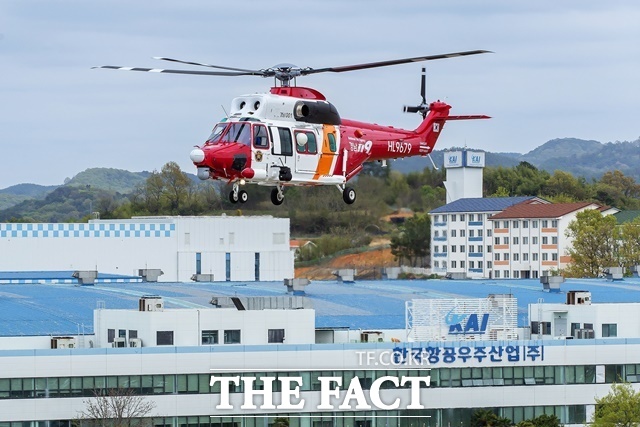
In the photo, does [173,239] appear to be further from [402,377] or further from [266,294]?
[402,377]

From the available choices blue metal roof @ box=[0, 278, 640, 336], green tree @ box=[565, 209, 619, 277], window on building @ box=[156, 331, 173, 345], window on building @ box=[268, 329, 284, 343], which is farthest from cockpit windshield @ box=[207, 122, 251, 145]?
green tree @ box=[565, 209, 619, 277]

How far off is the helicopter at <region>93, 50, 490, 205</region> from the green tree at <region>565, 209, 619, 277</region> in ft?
328

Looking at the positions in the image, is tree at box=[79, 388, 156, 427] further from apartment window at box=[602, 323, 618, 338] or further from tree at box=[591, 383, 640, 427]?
apartment window at box=[602, 323, 618, 338]

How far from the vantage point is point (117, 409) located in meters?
75.8

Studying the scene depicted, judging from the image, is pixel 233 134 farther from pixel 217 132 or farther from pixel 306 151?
pixel 306 151

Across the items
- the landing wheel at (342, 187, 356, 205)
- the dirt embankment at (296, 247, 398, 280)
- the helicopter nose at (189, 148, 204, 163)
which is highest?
the helicopter nose at (189, 148, 204, 163)

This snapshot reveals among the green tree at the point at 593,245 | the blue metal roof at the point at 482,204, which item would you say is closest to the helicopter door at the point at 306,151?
the green tree at the point at 593,245

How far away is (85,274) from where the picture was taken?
103 m

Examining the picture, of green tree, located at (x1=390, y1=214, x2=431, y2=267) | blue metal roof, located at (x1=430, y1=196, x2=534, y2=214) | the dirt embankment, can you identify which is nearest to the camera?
the dirt embankment

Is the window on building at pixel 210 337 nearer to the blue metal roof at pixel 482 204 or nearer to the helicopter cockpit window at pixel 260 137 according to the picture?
the helicopter cockpit window at pixel 260 137

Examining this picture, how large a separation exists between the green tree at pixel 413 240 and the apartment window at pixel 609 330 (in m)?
84.5

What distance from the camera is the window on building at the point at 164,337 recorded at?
81.9 meters

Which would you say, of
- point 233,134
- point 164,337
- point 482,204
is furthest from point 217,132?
point 482,204

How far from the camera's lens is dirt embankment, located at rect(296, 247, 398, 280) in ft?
554
